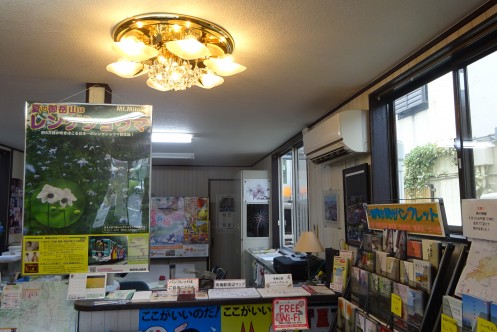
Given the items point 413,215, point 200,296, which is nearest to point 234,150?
point 200,296

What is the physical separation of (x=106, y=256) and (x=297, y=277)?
212cm

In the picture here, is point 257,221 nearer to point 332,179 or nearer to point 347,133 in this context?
point 332,179

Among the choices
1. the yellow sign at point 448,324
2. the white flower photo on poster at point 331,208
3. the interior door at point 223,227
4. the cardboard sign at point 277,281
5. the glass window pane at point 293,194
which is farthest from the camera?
the interior door at point 223,227

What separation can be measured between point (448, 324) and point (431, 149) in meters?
1.18

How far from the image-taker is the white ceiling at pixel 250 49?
1757 mm

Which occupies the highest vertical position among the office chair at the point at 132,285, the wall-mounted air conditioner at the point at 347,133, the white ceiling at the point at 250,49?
the white ceiling at the point at 250,49

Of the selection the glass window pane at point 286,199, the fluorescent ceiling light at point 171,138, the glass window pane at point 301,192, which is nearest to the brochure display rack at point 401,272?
the glass window pane at point 301,192

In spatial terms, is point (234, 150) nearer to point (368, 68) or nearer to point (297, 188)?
point (297, 188)

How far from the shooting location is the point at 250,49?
87.4 inches

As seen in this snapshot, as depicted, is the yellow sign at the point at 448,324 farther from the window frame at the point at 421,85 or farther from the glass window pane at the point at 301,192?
the glass window pane at the point at 301,192

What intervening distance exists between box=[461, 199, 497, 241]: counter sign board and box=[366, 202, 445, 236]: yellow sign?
0.25 m

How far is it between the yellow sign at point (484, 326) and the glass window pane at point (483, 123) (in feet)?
2.36

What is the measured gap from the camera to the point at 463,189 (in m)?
1.98

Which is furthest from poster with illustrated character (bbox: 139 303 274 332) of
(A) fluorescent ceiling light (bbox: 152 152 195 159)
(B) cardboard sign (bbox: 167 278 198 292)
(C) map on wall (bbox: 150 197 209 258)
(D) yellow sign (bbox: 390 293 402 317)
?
(C) map on wall (bbox: 150 197 209 258)
